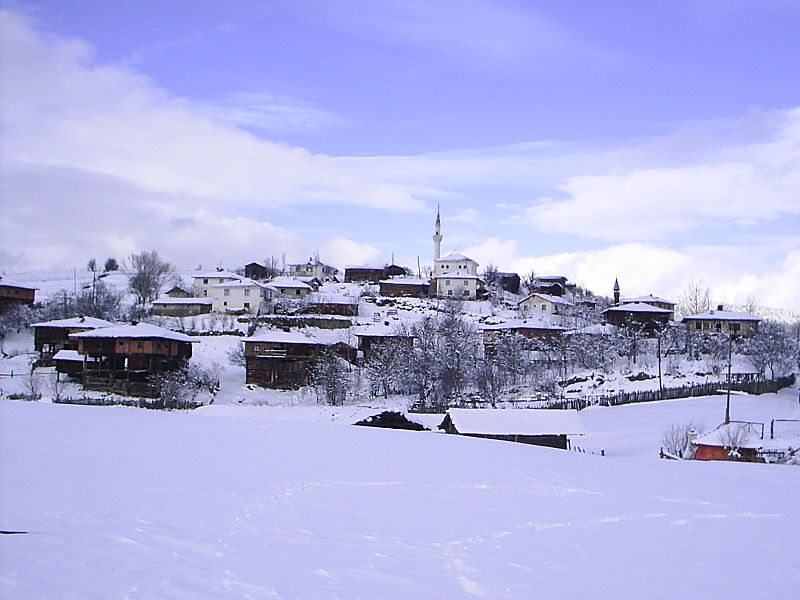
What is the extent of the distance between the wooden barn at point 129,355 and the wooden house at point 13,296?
20480mm

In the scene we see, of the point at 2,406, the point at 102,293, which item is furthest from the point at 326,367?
the point at 102,293

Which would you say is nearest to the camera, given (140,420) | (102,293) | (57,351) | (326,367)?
(140,420)

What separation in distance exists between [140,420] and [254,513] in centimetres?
1593

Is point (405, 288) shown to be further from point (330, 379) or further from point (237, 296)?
point (330, 379)

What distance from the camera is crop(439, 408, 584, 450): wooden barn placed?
3234cm

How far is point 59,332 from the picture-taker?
53.6 meters

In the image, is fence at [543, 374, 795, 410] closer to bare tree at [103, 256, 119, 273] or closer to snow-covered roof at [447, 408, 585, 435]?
snow-covered roof at [447, 408, 585, 435]

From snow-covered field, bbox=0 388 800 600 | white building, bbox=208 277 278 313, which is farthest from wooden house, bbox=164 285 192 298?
snow-covered field, bbox=0 388 800 600

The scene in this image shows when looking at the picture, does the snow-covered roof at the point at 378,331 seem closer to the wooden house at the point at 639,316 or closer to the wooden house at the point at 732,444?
the wooden house at the point at 639,316

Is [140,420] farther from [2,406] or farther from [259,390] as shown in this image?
[259,390]

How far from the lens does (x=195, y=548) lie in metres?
10.1

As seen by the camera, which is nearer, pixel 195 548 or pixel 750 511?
pixel 195 548

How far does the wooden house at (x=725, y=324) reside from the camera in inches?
2721

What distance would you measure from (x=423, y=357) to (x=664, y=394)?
1662cm
